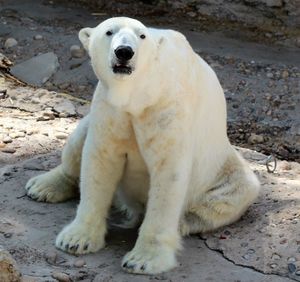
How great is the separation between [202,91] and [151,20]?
13.3 ft

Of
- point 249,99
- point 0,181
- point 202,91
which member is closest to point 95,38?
point 202,91

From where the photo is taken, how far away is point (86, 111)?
5.66 metres

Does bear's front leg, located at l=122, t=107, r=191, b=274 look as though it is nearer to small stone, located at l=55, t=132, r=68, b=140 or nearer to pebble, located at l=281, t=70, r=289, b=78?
small stone, located at l=55, t=132, r=68, b=140

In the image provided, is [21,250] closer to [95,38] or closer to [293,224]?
[95,38]

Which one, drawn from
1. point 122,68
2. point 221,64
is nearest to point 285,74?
point 221,64

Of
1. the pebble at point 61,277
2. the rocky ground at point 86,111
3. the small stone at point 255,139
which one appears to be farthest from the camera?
the small stone at point 255,139

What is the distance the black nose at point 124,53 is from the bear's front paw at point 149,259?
853 mm

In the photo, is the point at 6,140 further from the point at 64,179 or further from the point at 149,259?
the point at 149,259

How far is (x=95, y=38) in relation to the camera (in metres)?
3.44

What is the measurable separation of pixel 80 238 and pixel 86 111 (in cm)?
210

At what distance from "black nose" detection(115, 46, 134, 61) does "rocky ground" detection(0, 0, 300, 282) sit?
0.89 meters

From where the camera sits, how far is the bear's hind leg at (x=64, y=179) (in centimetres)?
409

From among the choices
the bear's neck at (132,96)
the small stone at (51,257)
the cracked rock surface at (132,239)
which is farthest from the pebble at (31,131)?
the bear's neck at (132,96)

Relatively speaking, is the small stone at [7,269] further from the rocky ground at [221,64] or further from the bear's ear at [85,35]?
the rocky ground at [221,64]
